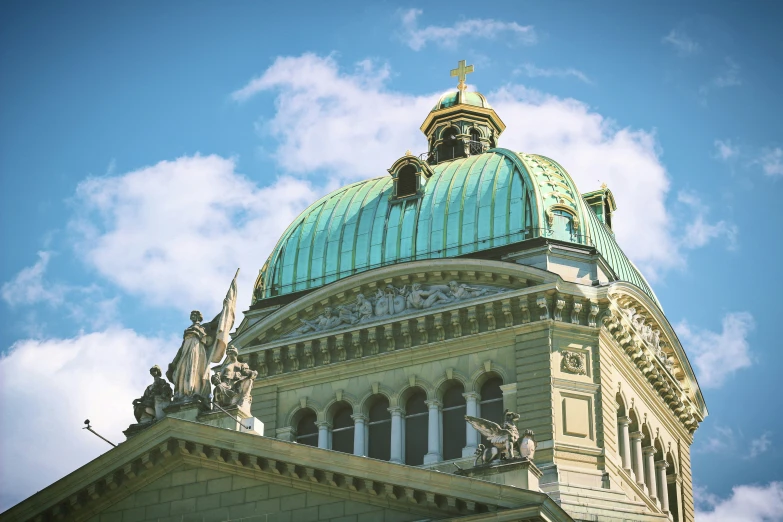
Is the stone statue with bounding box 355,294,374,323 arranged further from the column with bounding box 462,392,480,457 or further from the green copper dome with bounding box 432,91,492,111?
the green copper dome with bounding box 432,91,492,111

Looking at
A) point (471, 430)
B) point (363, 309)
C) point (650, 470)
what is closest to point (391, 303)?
point (363, 309)

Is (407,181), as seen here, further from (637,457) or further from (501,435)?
(501,435)

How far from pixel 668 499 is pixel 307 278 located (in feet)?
49.5

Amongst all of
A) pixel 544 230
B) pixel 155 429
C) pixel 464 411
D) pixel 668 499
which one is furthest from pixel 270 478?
pixel 668 499

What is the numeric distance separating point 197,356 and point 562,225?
17748 millimetres

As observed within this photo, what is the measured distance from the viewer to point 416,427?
5462cm

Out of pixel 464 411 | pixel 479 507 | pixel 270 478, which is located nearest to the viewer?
pixel 479 507

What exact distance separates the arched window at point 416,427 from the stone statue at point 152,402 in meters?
13.0

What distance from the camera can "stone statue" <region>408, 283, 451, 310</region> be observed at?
55156mm

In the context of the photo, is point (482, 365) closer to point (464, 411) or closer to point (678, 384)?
point (464, 411)

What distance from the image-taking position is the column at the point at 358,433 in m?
54.7

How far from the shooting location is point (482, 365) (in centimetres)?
5397

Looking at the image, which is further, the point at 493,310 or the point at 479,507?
the point at 493,310

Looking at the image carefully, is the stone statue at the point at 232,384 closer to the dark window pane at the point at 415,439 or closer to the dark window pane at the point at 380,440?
the dark window pane at the point at 415,439
